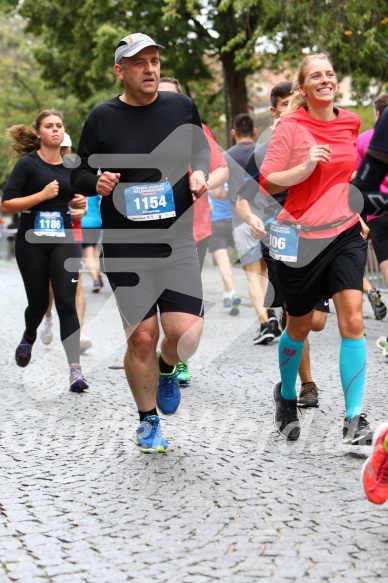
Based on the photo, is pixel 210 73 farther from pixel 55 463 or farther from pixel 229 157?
pixel 55 463

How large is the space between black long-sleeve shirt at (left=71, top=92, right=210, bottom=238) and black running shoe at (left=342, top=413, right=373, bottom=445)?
1.30 metres

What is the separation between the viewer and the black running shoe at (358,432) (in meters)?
5.11

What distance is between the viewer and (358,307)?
515cm

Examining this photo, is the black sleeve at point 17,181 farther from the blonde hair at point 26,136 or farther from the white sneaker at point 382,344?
the white sneaker at point 382,344

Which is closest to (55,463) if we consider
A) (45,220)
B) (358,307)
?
(358,307)

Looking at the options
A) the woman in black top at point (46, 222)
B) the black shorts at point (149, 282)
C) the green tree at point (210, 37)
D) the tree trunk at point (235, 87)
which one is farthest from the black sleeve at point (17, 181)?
the tree trunk at point (235, 87)

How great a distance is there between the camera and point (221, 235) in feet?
43.4

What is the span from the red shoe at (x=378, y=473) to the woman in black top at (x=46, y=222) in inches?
162

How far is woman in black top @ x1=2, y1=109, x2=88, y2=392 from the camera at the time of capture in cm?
785

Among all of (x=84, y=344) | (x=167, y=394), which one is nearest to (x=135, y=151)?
(x=167, y=394)

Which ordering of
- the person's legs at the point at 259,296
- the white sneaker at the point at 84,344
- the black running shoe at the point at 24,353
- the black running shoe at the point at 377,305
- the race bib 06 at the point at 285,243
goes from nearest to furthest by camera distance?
the race bib 06 at the point at 285,243 < the black running shoe at the point at 24,353 < the white sneaker at the point at 84,344 < the person's legs at the point at 259,296 < the black running shoe at the point at 377,305

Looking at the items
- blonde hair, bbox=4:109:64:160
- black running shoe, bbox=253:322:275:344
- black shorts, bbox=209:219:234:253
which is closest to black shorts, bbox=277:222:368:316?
blonde hair, bbox=4:109:64:160

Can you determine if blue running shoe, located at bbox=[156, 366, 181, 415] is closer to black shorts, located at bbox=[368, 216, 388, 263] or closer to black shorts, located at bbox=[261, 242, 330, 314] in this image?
black shorts, located at bbox=[261, 242, 330, 314]

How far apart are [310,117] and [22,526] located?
2.49 metres
